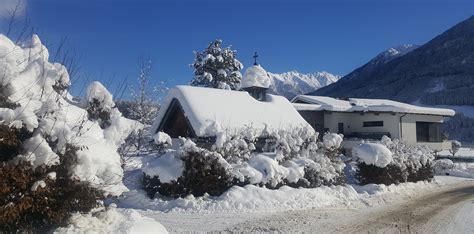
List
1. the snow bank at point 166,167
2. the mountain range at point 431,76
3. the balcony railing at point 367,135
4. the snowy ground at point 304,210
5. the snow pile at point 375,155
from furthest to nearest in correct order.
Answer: the mountain range at point 431,76
the balcony railing at point 367,135
the snow pile at point 375,155
the snow bank at point 166,167
the snowy ground at point 304,210

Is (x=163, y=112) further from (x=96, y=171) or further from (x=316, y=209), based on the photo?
(x=96, y=171)

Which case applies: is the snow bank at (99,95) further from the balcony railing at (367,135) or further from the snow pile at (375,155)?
the balcony railing at (367,135)

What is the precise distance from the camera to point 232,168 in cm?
1422

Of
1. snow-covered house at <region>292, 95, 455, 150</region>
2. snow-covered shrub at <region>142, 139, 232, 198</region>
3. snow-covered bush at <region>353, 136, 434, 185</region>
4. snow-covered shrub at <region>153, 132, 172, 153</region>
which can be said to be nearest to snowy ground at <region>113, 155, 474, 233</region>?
snow-covered shrub at <region>142, 139, 232, 198</region>

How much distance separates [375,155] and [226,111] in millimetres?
8440

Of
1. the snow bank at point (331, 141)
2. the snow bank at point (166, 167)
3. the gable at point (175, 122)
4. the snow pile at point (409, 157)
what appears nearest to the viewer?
the snow bank at point (166, 167)

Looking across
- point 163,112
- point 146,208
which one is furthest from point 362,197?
point 163,112

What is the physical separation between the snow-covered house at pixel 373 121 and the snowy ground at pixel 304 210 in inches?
585

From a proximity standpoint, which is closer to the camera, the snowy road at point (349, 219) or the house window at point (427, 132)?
the snowy road at point (349, 219)

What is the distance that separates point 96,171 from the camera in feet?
21.6

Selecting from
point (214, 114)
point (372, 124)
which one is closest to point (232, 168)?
point (214, 114)

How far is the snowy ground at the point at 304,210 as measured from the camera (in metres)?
10.8

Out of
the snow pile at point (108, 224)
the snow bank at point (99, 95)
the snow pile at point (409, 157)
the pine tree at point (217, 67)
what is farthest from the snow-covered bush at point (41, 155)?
the pine tree at point (217, 67)

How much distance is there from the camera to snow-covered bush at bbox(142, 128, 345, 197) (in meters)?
13.7
